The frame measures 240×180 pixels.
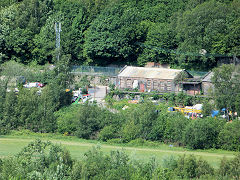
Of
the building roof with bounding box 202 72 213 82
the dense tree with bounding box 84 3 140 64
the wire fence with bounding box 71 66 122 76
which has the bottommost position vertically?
the building roof with bounding box 202 72 213 82

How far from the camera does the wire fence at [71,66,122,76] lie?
5194 centimetres

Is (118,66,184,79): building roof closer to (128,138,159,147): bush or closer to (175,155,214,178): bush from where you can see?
(128,138,159,147): bush

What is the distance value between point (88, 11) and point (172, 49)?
528 inches

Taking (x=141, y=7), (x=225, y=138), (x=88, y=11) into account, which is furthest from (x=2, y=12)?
(x=225, y=138)

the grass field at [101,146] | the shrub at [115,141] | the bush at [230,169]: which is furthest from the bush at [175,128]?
the bush at [230,169]

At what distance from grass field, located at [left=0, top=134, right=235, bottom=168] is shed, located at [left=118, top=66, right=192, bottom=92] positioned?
9462 mm

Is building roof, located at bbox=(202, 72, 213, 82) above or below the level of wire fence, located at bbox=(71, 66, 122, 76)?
below

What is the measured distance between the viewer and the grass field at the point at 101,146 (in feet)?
117

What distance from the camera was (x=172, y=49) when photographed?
53656mm

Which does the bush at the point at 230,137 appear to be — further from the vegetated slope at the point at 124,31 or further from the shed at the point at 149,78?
the vegetated slope at the point at 124,31

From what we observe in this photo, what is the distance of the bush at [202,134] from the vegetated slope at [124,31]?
12907 mm

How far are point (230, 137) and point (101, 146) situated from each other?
10.7 meters

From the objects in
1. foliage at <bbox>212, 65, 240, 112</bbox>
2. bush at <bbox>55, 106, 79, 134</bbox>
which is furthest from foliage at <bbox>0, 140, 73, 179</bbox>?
foliage at <bbox>212, 65, 240, 112</bbox>

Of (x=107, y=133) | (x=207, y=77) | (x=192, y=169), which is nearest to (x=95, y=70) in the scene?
(x=207, y=77)
